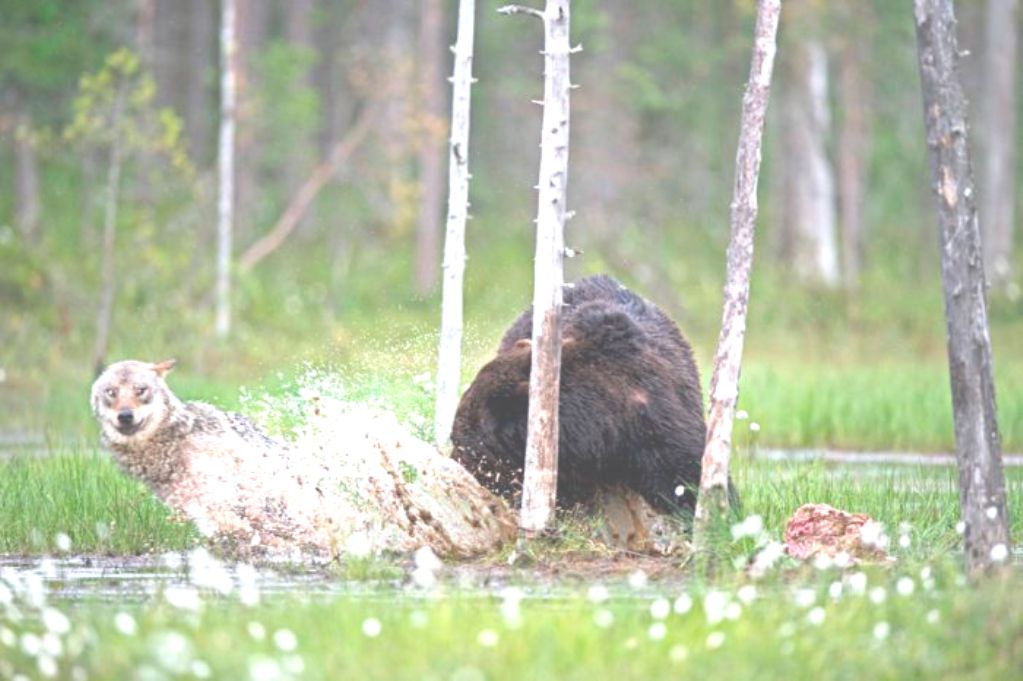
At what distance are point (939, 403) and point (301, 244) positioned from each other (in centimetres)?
1951

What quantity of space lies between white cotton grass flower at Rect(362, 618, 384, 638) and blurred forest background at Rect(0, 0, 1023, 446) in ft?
18.9

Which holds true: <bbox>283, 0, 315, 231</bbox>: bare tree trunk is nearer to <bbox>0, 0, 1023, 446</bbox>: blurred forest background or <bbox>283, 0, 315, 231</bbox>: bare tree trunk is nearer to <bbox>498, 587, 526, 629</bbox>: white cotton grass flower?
<bbox>0, 0, 1023, 446</bbox>: blurred forest background

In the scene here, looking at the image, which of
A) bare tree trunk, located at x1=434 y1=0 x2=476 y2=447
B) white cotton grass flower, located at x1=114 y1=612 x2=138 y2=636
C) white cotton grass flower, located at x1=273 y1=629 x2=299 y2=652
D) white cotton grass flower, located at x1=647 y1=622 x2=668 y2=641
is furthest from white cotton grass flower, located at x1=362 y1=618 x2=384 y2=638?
bare tree trunk, located at x1=434 y1=0 x2=476 y2=447

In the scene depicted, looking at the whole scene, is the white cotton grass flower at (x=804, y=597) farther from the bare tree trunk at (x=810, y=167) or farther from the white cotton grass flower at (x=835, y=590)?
the bare tree trunk at (x=810, y=167)

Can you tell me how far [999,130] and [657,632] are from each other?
81.4 ft

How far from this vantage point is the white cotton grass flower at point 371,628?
22.6 feet

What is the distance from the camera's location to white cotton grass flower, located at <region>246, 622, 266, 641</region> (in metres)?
6.77

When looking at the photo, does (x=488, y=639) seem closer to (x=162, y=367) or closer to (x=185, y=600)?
(x=185, y=600)

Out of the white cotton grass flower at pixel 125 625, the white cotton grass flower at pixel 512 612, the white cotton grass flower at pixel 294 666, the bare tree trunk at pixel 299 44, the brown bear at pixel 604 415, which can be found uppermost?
the bare tree trunk at pixel 299 44

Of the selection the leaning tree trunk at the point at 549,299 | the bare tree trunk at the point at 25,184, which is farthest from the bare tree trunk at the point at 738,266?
Answer: the bare tree trunk at the point at 25,184

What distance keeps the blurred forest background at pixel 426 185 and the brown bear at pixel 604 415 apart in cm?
222

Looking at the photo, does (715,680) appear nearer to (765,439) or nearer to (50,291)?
(765,439)

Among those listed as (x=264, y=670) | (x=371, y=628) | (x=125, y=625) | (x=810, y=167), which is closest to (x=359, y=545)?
(x=371, y=628)

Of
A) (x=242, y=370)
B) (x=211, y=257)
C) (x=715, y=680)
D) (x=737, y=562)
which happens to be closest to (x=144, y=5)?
(x=211, y=257)
